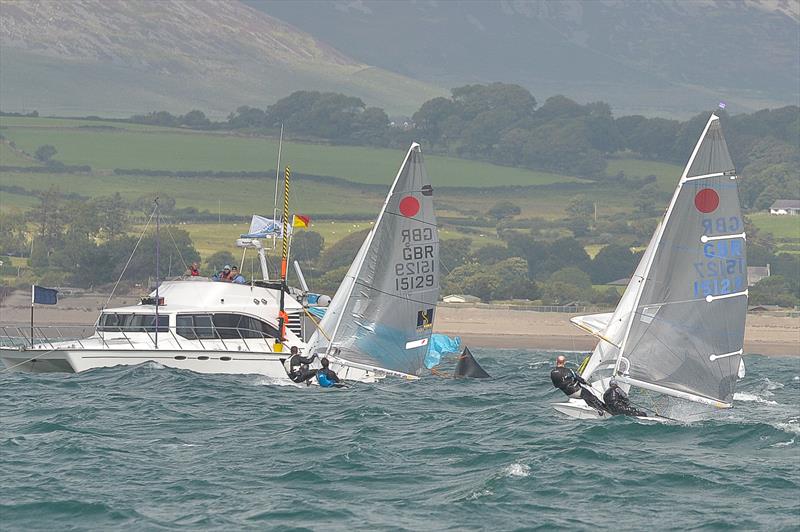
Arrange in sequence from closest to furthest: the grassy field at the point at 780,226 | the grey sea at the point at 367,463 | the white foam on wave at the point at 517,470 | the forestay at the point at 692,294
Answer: the grey sea at the point at 367,463
the white foam on wave at the point at 517,470
the forestay at the point at 692,294
the grassy field at the point at 780,226

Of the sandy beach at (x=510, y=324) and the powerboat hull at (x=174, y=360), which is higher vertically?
the powerboat hull at (x=174, y=360)

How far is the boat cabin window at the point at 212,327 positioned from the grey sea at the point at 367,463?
17.0 ft

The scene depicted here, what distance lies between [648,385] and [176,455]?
12.3 metres

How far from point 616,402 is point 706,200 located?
5.51 metres

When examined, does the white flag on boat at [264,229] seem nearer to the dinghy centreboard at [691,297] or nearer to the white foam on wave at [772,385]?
the dinghy centreboard at [691,297]

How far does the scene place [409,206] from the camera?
149 feet

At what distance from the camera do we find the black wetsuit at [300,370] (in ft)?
142

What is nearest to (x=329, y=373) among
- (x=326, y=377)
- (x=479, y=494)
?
(x=326, y=377)

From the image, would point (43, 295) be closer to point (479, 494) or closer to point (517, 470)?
point (517, 470)

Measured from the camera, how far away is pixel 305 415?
124ft

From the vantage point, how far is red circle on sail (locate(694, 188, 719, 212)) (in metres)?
36.1

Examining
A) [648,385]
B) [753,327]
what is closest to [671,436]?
[648,385]

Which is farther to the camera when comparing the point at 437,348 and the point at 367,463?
the point at 437,348

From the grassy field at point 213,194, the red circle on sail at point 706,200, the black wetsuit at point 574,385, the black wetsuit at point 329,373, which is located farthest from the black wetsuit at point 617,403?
the grassy field at point 213,194
